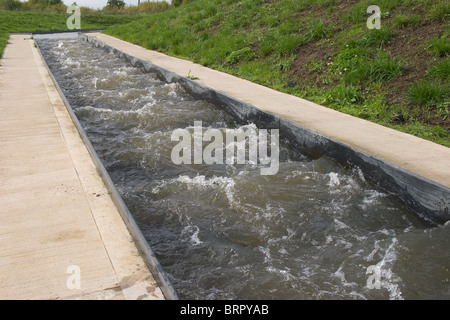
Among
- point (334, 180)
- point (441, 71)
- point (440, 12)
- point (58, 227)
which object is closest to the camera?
point (58, 227)

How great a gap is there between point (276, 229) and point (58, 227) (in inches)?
74.8

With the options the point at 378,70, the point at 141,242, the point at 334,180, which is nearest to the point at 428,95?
the point at 378,70

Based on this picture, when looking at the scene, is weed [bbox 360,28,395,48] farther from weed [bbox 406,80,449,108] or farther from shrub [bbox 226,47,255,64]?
shrub [bbox 226,47,255,64]

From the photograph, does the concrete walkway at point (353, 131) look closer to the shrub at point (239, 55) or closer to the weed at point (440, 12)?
the shrub at point (239, 55)

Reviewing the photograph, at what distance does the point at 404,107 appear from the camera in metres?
6.98

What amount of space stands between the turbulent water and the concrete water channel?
0.01 m

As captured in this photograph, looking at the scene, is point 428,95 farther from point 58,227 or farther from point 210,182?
point 58,227

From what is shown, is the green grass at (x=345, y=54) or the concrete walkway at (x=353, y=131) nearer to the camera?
the concrete walkway at (x=353, y=131)

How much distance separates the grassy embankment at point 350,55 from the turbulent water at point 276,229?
6.89 ft

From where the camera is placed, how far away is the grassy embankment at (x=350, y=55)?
6.93 meters

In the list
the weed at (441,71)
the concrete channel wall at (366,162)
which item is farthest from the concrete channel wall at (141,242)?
the weed at (441,71)

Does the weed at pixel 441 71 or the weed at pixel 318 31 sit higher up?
the weed at pixel 318 31

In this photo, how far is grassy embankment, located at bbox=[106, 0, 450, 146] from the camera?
693cm

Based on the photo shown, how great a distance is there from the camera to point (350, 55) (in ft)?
28.8
